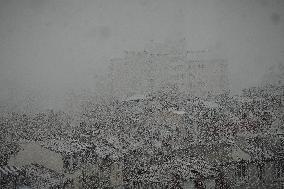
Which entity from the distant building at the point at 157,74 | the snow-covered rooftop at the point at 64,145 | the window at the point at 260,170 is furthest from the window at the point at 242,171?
the distant building at the point at 157,74

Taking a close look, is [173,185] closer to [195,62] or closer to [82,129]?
[82,129]

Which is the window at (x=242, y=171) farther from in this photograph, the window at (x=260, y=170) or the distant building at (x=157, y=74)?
the distant building at (x=157, y=74)

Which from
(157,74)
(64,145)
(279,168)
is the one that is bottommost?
(279,168)

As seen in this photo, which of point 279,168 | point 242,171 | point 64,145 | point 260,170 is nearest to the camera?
point 242,171

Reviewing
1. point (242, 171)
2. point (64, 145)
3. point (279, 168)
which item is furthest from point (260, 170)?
point (64, 145)

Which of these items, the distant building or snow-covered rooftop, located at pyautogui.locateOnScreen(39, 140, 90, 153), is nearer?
snow-covered rooftop, located at pyautogui.locateOnScreen(39, 140, 90, 153)

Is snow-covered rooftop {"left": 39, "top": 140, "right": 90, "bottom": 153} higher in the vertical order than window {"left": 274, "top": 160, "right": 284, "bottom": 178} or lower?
higher

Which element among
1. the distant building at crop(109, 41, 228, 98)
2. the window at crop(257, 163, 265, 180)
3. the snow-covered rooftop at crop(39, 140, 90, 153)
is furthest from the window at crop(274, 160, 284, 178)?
the distant building at crop(109, 41, 228, 98)

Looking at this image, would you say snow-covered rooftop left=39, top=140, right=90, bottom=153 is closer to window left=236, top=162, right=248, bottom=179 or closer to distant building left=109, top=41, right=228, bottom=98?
window left=236, top=162, right=248, bottom=179

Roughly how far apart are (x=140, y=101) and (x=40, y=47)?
6357 inches

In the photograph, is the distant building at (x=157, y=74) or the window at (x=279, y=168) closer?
the window at (x=279, y=168)

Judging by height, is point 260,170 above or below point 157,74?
below

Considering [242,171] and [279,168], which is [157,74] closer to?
[279,168]

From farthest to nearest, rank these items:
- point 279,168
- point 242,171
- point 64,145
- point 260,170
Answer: point 64,145, point 279,168, point 260,170, point 242,171
